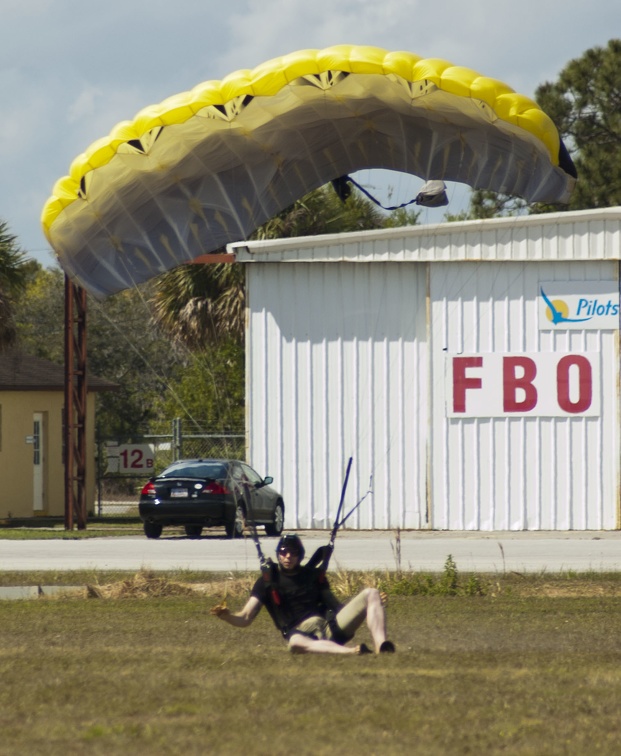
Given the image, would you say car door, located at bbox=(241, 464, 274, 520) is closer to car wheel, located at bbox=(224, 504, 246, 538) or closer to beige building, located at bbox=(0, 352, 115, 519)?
car wheel, located at bbox=(224, 504, 246, 538)

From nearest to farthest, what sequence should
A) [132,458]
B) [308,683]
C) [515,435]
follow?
[308,683], [515,435], [132,458]

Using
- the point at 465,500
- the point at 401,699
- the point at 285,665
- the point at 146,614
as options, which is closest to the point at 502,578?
the point at 146,614

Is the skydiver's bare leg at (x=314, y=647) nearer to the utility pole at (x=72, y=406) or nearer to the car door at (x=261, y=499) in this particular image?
the car door at (x=261, y=499)

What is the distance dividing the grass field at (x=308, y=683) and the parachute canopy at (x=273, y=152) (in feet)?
12.5

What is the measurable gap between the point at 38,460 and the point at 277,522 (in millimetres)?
12000

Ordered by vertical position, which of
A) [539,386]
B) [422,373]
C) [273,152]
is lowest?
[539,386]

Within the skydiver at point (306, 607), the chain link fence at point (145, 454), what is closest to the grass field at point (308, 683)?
the skydiver at point (306, 607)

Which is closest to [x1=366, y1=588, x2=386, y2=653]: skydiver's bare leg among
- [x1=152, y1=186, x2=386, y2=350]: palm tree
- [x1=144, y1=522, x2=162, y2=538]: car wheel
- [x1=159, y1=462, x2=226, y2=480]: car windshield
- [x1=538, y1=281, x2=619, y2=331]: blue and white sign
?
[x1=159, y1=462, x2=226, y2=480]: car windshield

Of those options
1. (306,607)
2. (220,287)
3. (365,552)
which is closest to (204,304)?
(220,287)

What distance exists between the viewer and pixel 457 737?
6.80 m

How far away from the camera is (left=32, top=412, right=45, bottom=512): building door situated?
119 ft

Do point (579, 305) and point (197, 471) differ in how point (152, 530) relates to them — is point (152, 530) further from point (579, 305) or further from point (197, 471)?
point (579, 305)

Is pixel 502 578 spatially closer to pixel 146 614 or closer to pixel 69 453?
pixel 146 614

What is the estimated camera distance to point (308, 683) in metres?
8.42
